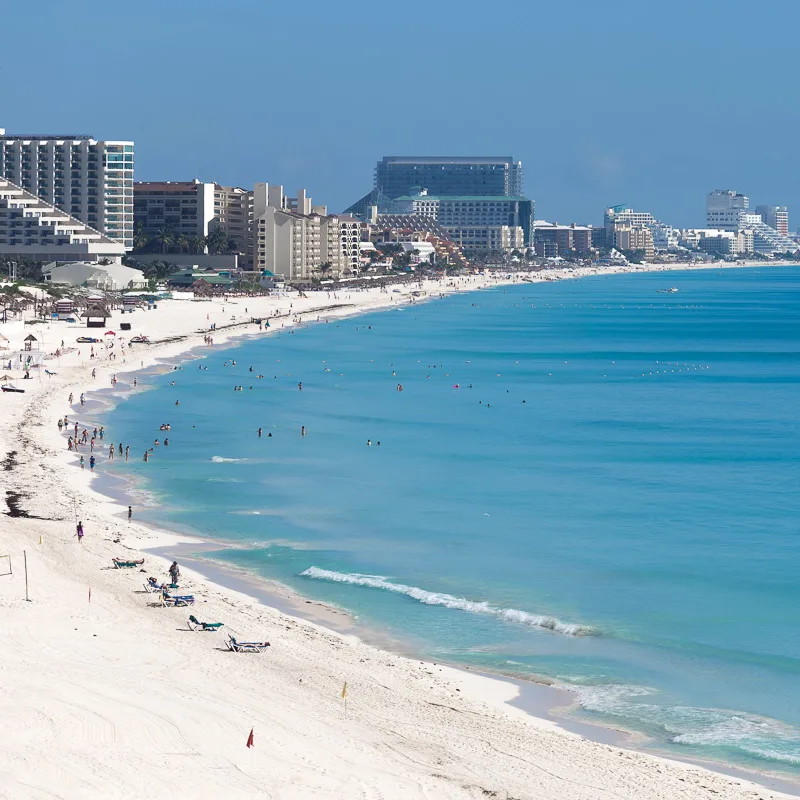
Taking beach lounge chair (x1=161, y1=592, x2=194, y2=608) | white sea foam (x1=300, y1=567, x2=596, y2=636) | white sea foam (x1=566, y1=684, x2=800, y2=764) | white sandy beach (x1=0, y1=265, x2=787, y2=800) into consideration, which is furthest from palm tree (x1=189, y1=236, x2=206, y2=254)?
white sea foam (x1=566, y1=684, x2=800, y2=764)

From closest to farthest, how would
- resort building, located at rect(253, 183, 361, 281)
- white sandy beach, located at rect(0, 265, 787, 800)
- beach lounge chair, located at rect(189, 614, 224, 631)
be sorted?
white sandy beach, located at rect(0, 265, 787, 800), beach lounge chair, located at rect(189, 614, 224, 631), resort building, located at rect(253, 183, 361, 281)

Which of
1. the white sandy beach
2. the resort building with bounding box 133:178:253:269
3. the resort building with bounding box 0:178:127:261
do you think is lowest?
the white sandy beach

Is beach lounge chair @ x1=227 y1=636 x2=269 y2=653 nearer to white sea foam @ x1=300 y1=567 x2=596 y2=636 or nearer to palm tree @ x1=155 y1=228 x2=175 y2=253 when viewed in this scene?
white sea foam @ x1=300 y1=567 x2=596 y2=636

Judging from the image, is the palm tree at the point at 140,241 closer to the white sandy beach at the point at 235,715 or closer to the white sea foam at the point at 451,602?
the white sandy beach at the point at 235,715

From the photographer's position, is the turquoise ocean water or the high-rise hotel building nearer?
the turquoise ocean water

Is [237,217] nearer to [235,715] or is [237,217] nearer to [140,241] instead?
[140,241]

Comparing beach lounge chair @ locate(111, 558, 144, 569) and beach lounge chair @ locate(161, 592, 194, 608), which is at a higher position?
beach lounge chair @ locate(111, 558, 144, 569)

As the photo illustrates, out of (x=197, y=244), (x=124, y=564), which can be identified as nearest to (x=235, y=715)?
(x=124, y=564)
